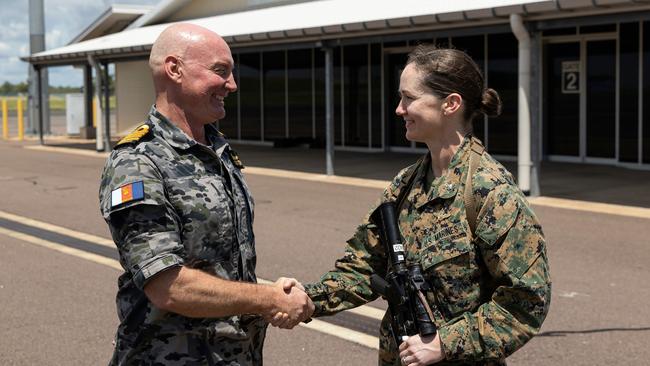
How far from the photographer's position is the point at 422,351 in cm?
257

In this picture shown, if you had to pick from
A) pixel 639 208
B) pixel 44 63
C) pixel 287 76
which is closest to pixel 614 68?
pixel 639 208

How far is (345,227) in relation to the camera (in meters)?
10.1

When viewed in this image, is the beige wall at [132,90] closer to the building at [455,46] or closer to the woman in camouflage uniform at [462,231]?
the building at [455,46]

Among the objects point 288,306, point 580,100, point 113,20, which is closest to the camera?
point 288,306

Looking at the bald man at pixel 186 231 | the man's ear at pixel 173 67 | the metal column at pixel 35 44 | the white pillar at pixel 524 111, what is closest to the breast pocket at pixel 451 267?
the bald man at pixel 186 231

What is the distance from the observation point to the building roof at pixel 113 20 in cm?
3033

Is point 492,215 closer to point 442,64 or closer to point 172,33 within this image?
point 442,64

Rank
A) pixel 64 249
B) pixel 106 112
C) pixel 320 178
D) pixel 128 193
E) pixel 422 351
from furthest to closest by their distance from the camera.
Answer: pixel 106 112 → pixel 320 178 → pixel 64 249 → pixel 422 351 → pixel 128 193

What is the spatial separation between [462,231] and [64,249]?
23.6ft

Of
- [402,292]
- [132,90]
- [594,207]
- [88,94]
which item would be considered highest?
[132,90]

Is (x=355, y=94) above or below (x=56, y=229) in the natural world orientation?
above

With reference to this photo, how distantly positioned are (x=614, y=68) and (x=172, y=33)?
1469 centimetres

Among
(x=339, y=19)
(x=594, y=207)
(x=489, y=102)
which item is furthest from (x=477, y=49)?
(x=489, y=102)

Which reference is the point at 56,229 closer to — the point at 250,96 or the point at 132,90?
the point at 250,96
